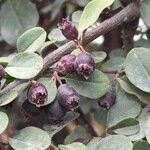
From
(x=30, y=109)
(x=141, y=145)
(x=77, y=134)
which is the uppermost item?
(x=30, y=109)

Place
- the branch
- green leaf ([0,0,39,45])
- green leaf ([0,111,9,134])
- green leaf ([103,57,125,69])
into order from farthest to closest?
green leaf ([0,0,39,45])
green leaf ([103,57,125,69])
the branch
green leaf ([0,111,9,134])

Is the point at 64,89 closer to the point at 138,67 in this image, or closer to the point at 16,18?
the point at 138,67

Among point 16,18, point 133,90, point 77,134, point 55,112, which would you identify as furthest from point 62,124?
point 16,18

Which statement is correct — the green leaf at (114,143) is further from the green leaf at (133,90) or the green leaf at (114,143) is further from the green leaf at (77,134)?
the green leaf at (77,134)

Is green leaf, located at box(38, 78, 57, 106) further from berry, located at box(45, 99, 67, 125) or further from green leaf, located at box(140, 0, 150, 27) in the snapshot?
green leaf, located at box(140, 0, 150, 27)

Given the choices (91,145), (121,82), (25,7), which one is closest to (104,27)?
(121,82)

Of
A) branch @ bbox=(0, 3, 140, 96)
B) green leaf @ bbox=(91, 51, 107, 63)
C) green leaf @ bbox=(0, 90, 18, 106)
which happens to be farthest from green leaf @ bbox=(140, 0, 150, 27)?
green leaf @ bbox=(0, 90, 18, 106)
